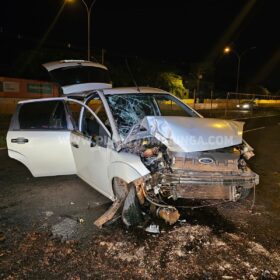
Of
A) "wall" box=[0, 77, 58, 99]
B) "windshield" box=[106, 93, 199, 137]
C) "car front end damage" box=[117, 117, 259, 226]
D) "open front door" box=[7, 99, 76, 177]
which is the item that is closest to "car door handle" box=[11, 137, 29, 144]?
"open front door" box=[7, 99, 76, 177]

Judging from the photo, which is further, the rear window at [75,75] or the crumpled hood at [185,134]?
the rear window at [75,75]

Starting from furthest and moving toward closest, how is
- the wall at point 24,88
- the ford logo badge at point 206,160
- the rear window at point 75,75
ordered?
the wall at point 24,88 → the rear window at point 75,75 → the ford logo badge at point 206,160

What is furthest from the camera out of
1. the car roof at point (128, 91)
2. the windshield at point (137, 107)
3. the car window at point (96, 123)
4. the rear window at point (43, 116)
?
the rear window at point (43, 116)

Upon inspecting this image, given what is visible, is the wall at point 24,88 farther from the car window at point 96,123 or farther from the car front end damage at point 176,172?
the car front end damage at point 176,172

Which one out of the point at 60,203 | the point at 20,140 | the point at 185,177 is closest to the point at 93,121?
the point at 20,140

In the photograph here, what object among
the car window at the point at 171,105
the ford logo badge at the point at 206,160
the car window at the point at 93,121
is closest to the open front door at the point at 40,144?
the car window at the point at 93,121

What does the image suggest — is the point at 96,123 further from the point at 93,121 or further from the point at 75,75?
the point at 75,75

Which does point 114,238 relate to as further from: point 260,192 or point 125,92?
point 260,192

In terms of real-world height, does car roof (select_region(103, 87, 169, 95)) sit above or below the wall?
above

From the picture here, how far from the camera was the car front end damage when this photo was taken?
14.0ft

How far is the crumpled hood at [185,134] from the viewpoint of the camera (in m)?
4.43

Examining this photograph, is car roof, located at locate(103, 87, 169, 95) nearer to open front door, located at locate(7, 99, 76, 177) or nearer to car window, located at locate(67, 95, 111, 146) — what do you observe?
car window, located at locate(67, 95, 111, 146)

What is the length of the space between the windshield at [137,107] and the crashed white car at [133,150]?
0.06 feet

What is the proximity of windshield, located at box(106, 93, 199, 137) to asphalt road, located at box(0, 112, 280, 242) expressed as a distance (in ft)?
4.65
